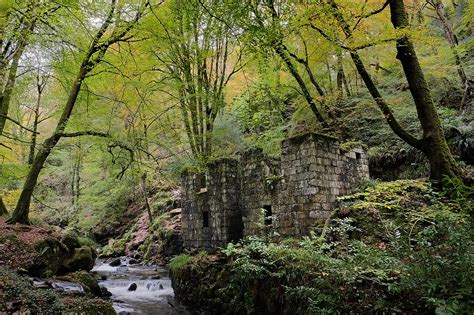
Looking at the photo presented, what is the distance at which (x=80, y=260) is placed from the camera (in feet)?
32.0

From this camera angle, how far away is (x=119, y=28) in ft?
29.2

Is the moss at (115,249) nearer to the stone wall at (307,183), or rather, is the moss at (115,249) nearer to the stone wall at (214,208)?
the stone wall at (214,208)

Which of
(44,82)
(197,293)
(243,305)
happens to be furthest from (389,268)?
(44,82)

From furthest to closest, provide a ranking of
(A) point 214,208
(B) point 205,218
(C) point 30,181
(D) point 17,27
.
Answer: (B) point 205,218, (A) point 214,208, (C) point 30,181, (D) point 17,27

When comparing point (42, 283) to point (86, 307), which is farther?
point (42, 283)

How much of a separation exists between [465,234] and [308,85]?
9.26 m

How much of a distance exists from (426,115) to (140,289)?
9.19 metres

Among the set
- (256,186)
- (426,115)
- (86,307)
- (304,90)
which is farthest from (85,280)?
(426,115)

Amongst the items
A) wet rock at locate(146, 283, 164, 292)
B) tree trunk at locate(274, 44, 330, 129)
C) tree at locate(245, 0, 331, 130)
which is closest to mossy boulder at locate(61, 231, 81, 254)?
A: wet rock at locate(146, 283, 164, 292)

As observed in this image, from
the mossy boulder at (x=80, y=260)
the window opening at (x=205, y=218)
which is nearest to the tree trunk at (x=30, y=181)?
the mossy boulder at (x=80, y=260)

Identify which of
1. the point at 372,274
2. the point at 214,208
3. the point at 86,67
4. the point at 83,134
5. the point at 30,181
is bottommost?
the point at 372,274

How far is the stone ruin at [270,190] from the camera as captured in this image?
791 centimetres

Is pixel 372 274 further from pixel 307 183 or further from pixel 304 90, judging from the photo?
pixel 304 90

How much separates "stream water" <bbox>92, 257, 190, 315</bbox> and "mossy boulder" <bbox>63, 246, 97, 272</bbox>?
1015 mm
